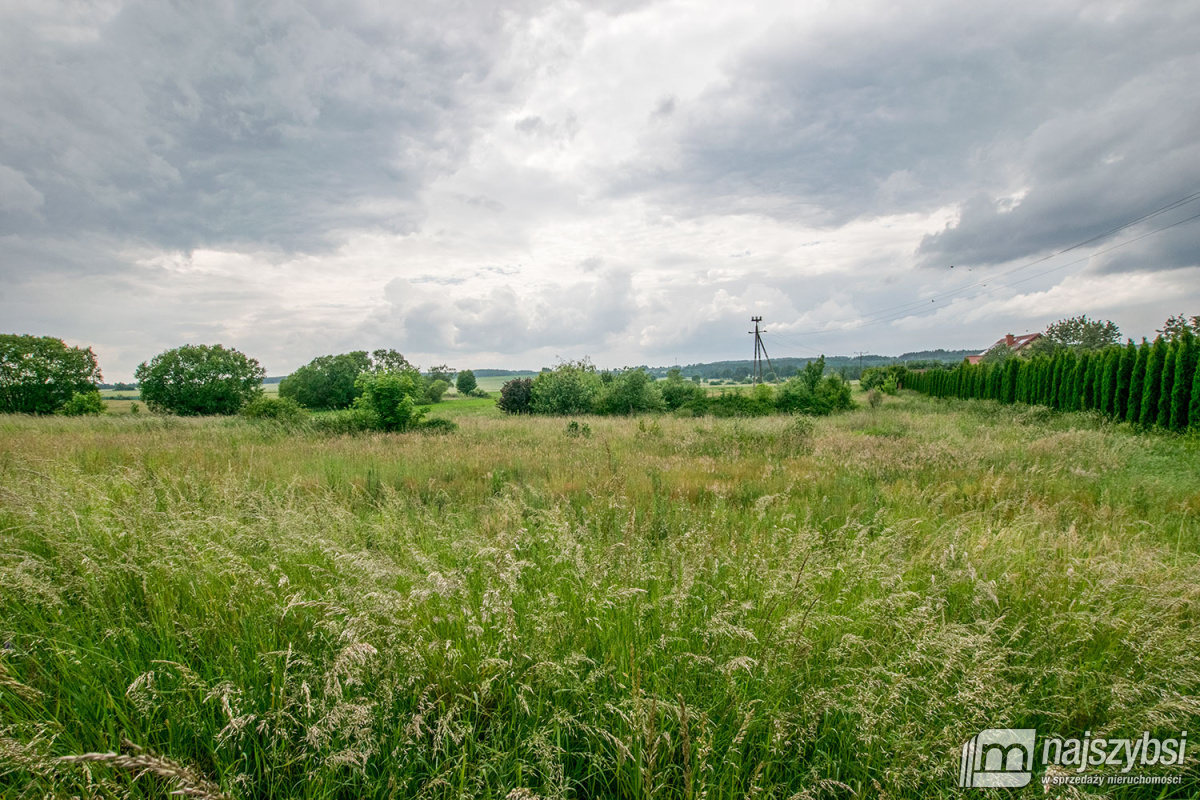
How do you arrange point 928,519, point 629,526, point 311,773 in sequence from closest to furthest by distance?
point 311,773 < point 629,526 < point 928,519

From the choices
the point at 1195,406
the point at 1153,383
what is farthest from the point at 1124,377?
the point at 1195,406

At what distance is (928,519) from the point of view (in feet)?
18.2

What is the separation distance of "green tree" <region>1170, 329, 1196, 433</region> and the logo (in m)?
22.9

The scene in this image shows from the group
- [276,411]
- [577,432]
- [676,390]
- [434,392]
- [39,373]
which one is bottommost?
[434,392]

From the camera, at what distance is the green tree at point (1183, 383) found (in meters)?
16.2

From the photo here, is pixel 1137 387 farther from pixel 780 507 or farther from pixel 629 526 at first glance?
pixel 629 526

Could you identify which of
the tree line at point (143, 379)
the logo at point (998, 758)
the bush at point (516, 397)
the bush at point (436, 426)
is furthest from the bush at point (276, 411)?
the logo at point (998, 758)

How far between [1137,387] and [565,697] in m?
27.9

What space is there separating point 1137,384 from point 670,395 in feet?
72.0

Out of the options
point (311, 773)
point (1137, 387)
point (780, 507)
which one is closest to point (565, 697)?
point (311, 773)

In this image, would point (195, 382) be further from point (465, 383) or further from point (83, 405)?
point (465, 383)

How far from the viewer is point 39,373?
4247 centimetres

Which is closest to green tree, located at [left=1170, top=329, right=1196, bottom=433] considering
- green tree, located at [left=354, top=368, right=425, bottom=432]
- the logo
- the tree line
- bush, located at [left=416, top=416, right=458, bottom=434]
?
the logo

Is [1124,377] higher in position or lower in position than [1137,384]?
higher
